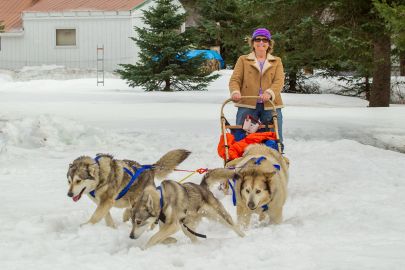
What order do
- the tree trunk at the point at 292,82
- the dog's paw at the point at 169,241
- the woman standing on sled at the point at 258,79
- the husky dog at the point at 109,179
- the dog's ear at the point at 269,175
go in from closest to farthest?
the dog's paw at the point at 169,241
the husky dog at the point at 109,179
the dog's ear at the point at 269,175
the woman standing on sled at the point at 258,79
the tree trunk at the point at 292,82

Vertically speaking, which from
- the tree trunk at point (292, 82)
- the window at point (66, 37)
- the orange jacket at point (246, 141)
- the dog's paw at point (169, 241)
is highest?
the window at point (66, 37)

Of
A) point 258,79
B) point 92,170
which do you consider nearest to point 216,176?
point 92,170

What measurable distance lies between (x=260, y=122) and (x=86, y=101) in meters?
13.7

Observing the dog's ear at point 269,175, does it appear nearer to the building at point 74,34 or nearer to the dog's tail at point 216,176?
the dog's tail at point 216,176

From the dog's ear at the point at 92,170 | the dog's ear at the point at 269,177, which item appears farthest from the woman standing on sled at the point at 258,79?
the dog's ear at the point at 92,170

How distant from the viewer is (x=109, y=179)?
5633mm

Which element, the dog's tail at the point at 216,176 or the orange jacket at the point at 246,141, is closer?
the dog's tail at the point at 216,176

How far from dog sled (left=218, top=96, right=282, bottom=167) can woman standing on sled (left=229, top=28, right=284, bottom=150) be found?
19cm

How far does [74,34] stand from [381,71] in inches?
749

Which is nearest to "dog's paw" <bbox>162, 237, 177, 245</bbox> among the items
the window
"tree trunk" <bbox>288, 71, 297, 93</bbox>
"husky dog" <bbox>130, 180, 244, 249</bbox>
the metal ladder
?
"husky dog" <bbox>130, 180, 244, 249</bbox>

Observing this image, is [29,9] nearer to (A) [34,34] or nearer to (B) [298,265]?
(A) [34,34]

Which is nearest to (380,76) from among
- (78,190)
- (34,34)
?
(78,190)

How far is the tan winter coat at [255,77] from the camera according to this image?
7.47 m

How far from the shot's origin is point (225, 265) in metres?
4.38
